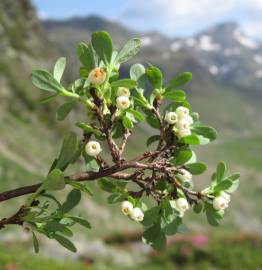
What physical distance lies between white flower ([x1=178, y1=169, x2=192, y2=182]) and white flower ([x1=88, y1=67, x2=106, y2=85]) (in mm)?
414

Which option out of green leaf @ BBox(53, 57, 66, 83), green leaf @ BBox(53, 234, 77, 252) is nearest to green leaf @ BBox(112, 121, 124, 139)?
green leaf @ BBox(53, 57, 66, 83)

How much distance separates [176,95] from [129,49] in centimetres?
25

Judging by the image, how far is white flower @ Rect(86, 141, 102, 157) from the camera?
63.9 inches

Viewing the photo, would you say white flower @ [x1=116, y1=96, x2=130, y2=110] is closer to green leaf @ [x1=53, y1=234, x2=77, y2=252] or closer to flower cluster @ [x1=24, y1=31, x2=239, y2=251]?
flower cluster @ [x1=24, y1=31, x2=239, y2=251]

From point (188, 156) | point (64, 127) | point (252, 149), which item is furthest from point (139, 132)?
point (188, 156)

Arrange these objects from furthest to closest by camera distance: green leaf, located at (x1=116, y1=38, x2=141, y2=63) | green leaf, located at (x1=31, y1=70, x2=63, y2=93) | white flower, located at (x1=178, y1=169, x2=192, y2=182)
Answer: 1. white flower, located at (x1=178, y1=169, x2=192, y2=182)
2. green leaf, located at (x1=116, y1=38, x2=141, y2=63)
3. green leaf, located at (x1=31, y1=70, x2=63, y2=93)

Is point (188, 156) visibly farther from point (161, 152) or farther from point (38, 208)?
point (38, 208)

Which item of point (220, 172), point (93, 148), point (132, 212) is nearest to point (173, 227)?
point (132, 212)

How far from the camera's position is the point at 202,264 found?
68.6 feet

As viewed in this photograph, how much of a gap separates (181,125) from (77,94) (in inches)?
13.7

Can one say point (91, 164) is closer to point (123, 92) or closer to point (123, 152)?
point (123, 152)

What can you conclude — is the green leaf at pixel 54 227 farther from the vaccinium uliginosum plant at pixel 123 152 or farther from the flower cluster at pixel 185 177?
the flower cluster at pixel 185 177

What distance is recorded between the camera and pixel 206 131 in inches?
69.1

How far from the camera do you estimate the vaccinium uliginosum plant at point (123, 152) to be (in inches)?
61.8
